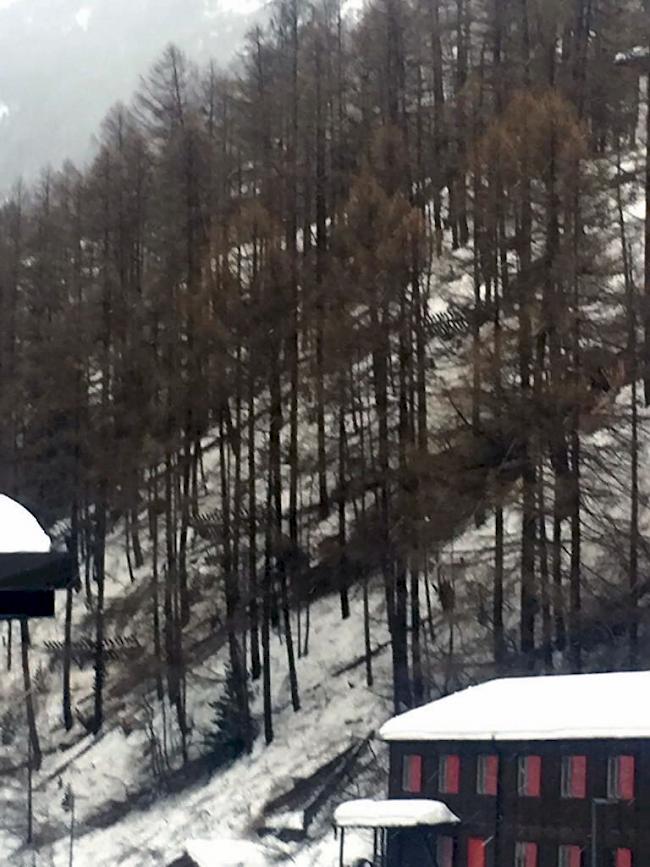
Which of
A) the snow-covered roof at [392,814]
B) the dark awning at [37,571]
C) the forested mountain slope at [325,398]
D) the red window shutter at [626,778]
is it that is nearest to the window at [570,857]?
the red window shutter at [626,778]

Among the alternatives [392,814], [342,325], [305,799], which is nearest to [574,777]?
[392,814]

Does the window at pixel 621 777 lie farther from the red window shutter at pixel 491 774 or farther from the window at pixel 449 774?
the window at pixel 449 774

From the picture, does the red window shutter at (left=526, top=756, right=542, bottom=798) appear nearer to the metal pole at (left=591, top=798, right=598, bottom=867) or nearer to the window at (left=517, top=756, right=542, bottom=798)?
the window at (left=517, top=756, right=542, bottom=798)

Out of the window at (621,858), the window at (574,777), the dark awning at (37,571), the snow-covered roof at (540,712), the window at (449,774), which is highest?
the dark awning at (37,571)

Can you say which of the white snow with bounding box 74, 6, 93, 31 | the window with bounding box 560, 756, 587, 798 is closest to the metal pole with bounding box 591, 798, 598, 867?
the window with bounding box 560, 756, 587, 798

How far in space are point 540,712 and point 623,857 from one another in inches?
107

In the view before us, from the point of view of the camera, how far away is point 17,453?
128 feet

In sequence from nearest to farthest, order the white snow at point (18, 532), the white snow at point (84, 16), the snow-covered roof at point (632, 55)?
the white snow at point (18, 532) → the snow-covered roof at point (632, 55) → the white snow at point (84, 16)

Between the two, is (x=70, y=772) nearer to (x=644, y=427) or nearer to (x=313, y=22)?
(x=644, y=427)

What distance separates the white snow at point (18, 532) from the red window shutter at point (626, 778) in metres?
19.3

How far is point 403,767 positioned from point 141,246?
20.4m

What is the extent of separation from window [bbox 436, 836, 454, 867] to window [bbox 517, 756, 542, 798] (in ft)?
5.75

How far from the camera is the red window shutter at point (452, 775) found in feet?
78.3

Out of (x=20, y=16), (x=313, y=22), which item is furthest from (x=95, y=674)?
(x=20, y=16)
